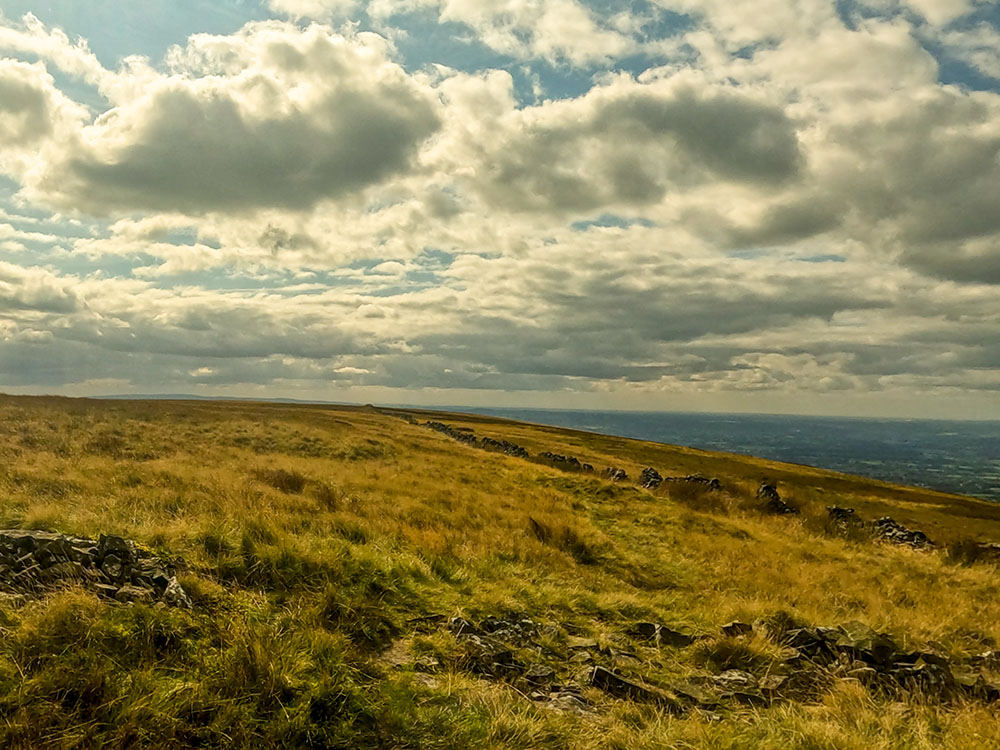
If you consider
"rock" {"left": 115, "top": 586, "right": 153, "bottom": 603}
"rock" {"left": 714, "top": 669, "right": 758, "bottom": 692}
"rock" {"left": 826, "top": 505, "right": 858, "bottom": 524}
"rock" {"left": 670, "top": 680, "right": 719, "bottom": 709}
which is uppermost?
"rock" {"left": 115, "top": 586, "right": 153, "bottom": 603}

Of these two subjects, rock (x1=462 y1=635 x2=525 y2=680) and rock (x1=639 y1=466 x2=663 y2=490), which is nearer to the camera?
rock (x1=462 y1=635 x2=525 y2=680)

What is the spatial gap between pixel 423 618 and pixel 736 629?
555 centimetres

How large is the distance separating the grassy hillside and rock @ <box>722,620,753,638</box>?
1.08 ft

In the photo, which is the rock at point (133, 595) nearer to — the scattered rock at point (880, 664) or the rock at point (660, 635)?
the rock at point (660, 635)

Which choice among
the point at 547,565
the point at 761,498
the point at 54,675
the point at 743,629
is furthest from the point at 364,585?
the point at 761,498

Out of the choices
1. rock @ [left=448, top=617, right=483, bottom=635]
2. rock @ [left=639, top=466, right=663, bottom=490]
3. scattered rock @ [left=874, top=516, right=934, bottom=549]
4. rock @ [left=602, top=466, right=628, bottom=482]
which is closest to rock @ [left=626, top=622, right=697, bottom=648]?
rock @ [left=448, top=617, right=483, bottom=635]

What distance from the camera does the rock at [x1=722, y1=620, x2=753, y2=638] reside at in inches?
384

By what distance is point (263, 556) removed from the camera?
8.92 metres

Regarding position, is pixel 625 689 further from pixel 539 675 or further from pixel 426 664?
pixel 426 664

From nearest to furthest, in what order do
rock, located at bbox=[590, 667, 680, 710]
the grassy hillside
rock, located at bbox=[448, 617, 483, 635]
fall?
the grassy hillside, rock, located at bbox=[590, 667, 680, 710], rock, located at bbox=[448, 617, 483, 635]

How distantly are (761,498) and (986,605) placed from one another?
1602cm

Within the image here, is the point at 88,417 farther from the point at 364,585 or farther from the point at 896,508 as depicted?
the point at 896,508

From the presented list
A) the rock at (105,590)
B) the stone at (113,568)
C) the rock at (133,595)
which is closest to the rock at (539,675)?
the rock at (133,595)

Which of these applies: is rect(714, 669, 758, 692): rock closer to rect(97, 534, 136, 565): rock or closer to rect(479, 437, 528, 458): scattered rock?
rect(97, 534, 136, 565): rock
